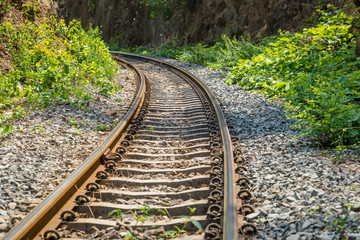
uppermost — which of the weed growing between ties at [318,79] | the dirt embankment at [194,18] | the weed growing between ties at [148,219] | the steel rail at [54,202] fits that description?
the dirt embankment at [194,18]

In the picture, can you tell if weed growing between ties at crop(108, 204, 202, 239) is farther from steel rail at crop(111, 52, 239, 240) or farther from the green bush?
the green bush

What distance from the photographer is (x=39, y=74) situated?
22.4ft

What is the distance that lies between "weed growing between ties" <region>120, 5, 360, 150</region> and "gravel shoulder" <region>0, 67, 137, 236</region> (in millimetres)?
3151

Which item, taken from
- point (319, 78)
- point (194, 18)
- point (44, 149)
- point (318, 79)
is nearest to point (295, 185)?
point (44, 149)

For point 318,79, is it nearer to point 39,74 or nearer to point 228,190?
point 228,190

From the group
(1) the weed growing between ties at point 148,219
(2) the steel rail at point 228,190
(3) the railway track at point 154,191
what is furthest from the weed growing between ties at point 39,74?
(2) the steel rail at point 228,190

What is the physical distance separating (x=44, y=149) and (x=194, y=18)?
16.8 meters

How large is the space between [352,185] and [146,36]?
23.4m

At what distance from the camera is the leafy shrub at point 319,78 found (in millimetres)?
4719

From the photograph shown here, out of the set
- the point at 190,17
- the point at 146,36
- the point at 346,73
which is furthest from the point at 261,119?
the point at 146,36

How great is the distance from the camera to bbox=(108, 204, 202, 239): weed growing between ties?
286 centimetres

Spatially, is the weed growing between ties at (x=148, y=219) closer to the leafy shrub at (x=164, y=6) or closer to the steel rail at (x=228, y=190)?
the steel rail at (x=228, y=190)

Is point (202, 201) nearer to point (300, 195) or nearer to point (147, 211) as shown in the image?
point (147, 211)

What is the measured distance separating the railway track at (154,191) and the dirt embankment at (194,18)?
8.09 m
